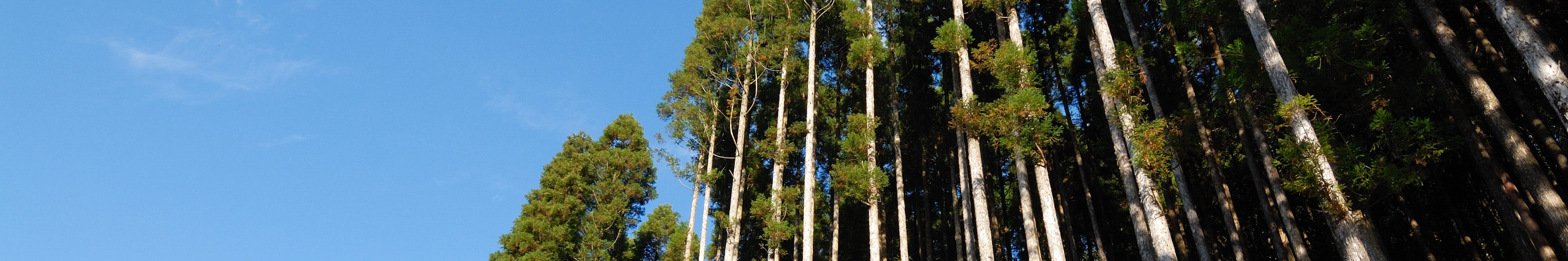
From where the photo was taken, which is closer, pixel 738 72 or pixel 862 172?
pixel 862 172

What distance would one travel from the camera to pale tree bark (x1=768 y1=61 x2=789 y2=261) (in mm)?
13273

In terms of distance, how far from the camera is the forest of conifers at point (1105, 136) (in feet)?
25.4

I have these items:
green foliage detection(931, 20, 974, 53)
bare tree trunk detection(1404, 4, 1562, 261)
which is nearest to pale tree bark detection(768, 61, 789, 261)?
green foliage detection(931, 20, 974, 53)

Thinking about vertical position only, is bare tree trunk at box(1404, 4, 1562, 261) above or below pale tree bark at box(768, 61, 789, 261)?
below

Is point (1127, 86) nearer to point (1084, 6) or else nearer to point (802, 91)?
point (1084, 6)

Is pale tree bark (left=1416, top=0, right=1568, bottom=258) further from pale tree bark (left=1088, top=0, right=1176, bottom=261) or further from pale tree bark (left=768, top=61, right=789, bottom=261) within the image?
pale tree bark (left=768, top=61, right=789, bottom=261)

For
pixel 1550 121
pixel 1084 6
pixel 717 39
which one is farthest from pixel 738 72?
pixel 1550 121

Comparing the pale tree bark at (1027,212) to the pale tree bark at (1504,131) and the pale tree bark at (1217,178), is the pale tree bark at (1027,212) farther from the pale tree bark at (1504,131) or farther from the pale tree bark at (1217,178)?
the pale tree bark at (1504,131)

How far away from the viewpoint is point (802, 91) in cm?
1764

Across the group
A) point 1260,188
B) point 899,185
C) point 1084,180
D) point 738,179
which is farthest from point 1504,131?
point 738,179

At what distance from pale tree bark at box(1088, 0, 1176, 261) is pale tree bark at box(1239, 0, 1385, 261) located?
1.39 meters

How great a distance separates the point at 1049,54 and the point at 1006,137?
692 centimetres

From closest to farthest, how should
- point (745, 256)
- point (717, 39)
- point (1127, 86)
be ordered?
point (1127, 86) < point (717, 39) < point (745, 256)

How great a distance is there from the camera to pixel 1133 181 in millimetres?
9172
